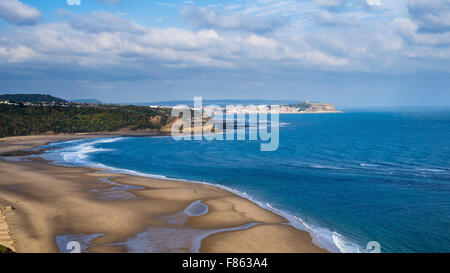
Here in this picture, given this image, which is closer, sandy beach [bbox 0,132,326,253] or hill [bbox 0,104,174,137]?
sandy beach [bbox 0,132,326,253]

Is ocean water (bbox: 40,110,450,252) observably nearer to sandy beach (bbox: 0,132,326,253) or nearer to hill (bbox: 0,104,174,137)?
sandy beach (bbox: 0,132,326,253)

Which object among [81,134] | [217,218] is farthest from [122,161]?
[81,134]

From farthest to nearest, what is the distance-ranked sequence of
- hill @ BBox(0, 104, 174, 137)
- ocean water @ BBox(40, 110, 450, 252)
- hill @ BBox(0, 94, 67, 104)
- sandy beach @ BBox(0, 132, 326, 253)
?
hill @ BBox(0, 94, 67, 104)
hill @ BBox(0, 104, 174, 137)
ocean water @ BBox(40, 110, 450, 252)
sandy beach @ BBox(0, 132, 326, 253)

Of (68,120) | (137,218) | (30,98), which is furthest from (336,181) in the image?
(30,98)

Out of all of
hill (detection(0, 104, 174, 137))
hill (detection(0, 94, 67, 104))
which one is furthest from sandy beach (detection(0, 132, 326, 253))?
hill (detection(0, 94, 67, 104))


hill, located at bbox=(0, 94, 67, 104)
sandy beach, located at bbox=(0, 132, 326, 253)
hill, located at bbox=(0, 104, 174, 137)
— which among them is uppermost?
hill, located at bbox=(0, 94, 67, 104)

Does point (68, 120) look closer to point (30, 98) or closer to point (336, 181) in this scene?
point (336, 181)

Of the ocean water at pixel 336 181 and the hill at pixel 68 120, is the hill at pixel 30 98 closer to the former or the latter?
the hill at pixel 68 120
